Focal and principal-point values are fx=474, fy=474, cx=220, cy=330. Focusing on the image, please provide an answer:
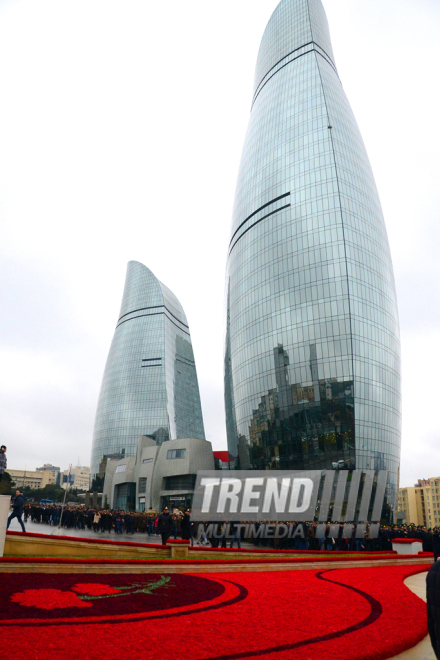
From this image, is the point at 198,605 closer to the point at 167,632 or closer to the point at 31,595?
the point at 167,632

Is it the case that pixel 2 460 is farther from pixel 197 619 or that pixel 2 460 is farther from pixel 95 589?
pixel 197 619

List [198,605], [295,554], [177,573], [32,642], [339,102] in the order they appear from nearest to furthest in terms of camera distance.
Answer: [32,642] < [198,605] < [177,573] < [295,554] < [339,102]

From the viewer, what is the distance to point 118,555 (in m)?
15.1

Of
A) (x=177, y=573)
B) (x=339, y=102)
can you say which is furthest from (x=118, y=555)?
(x=339, y=102)

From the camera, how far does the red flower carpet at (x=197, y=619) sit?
535 centimetres

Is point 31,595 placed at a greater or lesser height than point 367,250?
lesser

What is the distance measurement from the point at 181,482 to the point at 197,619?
240 feet

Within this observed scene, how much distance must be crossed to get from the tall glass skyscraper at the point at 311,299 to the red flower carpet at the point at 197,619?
49.7 meters

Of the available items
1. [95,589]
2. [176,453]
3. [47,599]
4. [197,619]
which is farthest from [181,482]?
[197,619]

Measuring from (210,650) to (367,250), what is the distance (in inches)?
2587

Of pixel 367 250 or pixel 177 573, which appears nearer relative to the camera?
pixel 177 573

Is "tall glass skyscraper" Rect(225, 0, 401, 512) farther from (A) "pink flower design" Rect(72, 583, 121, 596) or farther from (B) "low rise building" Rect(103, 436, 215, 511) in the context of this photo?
(A) "pink flower design" Rect(72, 583, 121, 596)

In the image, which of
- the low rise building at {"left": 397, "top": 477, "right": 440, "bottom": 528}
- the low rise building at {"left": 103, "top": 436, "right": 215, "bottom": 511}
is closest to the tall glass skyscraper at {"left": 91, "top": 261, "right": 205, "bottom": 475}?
the low rise building at {"left": 103, "top": 436, "right": 215, "bottom": 511}

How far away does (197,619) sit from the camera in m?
6.91
